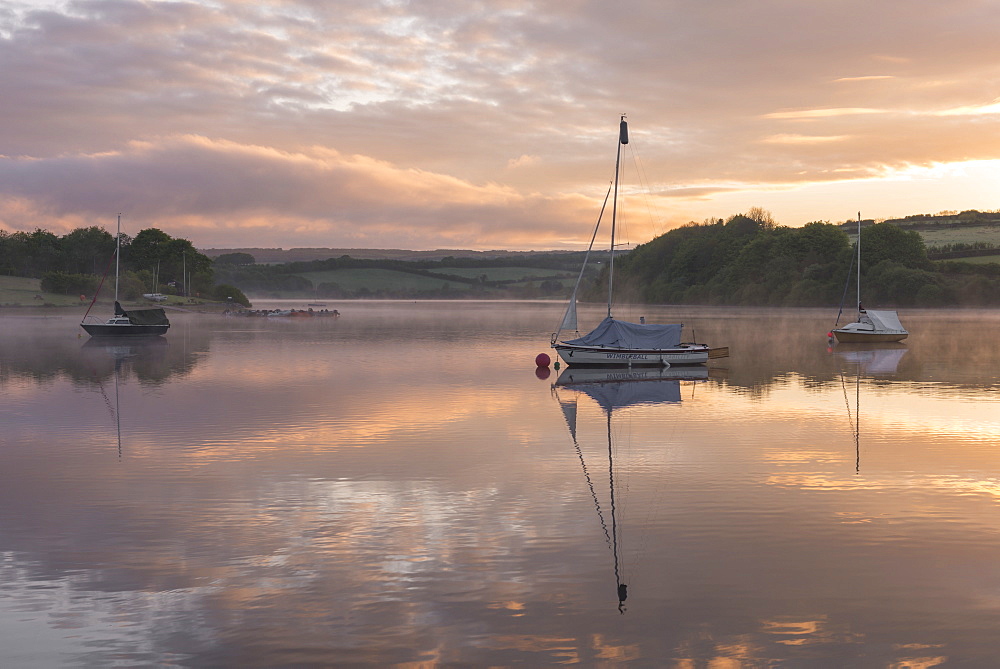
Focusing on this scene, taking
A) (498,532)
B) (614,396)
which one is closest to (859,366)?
(614,396)

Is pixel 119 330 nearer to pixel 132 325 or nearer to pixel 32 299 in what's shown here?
pixel 132 325

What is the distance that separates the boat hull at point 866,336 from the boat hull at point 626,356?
34235mm

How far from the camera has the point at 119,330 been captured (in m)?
104

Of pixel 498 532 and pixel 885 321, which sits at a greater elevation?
pixel 885 321

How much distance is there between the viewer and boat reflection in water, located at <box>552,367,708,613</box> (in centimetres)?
1962

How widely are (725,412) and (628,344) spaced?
24.9 meters

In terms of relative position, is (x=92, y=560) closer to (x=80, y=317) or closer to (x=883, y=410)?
(x=883, y=410)

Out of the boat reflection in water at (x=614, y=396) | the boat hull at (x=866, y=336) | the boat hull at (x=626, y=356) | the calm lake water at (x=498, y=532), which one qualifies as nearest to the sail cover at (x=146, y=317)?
the boat hull at (x=626, y=356)

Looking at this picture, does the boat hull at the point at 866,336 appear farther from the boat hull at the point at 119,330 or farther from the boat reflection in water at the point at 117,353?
the boat hull at the point at 119,330

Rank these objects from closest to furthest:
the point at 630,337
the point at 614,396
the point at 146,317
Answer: the point at 614,396 < the point at 630,337 < the point at 146,317

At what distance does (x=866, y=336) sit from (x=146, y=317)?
79161 mm

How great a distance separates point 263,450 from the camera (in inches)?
1171

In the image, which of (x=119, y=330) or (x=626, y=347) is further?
(x=119, y=330)

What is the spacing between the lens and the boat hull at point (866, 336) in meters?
92.1
